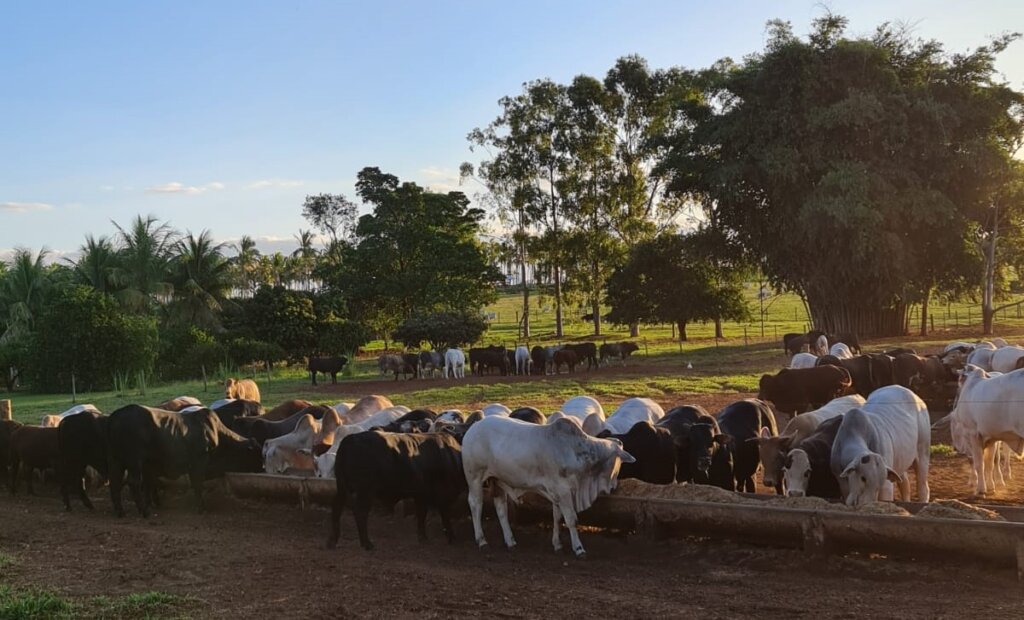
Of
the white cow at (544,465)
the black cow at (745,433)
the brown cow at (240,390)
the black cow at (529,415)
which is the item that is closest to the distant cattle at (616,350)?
the brown cow at (240,390)

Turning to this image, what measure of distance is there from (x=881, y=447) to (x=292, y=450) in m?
7.56

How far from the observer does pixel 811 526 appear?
7.49 m

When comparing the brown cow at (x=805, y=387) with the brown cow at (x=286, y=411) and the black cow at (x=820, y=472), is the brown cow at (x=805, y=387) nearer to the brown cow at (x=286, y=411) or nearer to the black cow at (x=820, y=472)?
the black cow at (x=820, y=472)

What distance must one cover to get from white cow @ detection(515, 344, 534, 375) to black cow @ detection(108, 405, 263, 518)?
79.1ft

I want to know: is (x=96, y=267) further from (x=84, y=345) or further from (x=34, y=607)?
(x=34, y=607)

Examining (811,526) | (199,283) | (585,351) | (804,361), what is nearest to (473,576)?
(811,526)

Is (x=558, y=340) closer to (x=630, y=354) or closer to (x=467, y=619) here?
(x=630, y=354)

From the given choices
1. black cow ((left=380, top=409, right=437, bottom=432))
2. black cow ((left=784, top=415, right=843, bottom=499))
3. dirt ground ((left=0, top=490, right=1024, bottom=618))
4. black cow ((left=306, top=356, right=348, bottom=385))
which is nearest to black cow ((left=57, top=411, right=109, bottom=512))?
dirt ground ((left=0, top=490, right=1024, bottom=618))

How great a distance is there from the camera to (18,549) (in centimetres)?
906

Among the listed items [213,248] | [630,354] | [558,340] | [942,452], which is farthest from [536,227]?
[942,452]

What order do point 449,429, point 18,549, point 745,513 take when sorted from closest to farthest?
1. point 745,513
2. point 18,549
3. point 449,429

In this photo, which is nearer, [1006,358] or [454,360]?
[1006,358]

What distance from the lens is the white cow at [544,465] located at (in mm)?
8625

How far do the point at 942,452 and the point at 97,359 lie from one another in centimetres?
3217
